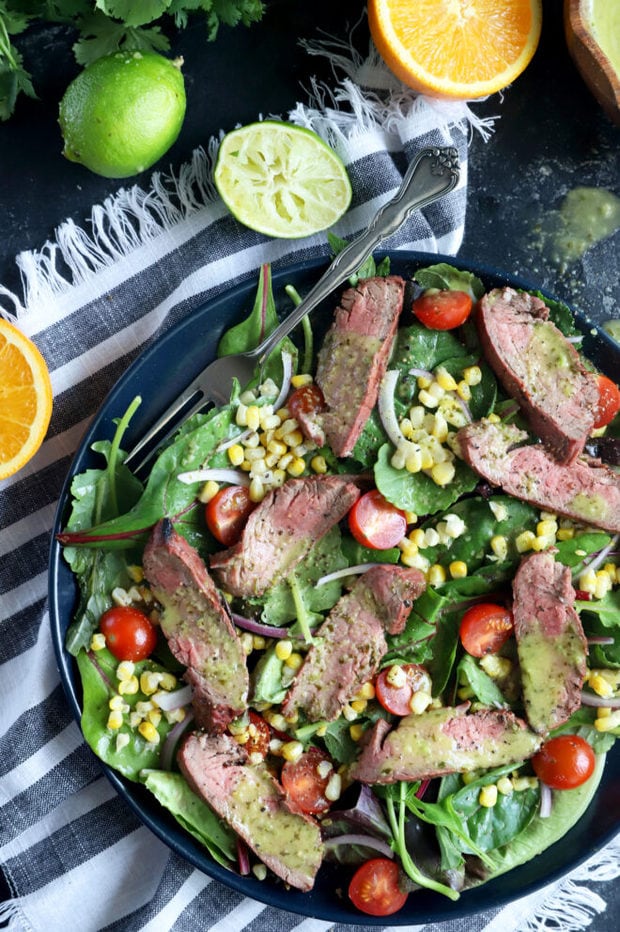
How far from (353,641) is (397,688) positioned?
0.83 ft

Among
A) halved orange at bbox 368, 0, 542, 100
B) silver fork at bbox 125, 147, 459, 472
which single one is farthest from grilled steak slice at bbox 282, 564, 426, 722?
halved orange at bbox 368, 0, 542, 100

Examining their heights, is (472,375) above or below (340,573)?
above

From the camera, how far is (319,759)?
345cm

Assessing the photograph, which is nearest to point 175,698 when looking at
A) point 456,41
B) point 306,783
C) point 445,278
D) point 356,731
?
point 306,783

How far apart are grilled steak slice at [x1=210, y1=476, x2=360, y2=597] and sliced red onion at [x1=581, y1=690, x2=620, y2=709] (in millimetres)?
1204

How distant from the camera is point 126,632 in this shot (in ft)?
10.7

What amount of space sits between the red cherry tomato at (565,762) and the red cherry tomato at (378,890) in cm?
68

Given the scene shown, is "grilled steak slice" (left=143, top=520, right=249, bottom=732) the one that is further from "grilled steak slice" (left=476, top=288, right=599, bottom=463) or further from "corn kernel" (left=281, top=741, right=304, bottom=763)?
"grilled steak slice" (left=476, top=288, right=599, bottom=463)

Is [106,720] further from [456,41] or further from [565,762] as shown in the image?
[456,41]

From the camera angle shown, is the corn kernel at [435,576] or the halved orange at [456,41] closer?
the corn kernel at [435,576]

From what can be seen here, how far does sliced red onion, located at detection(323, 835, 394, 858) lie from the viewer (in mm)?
3352

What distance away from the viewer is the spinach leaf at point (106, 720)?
3.28 metres

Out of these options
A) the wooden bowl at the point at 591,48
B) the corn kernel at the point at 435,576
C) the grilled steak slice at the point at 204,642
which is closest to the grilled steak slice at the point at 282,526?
the grilled steak slice at the point at 204,642

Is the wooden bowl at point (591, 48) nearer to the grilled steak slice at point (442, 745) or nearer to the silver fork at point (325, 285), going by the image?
the silver fork at point (325, 285)
